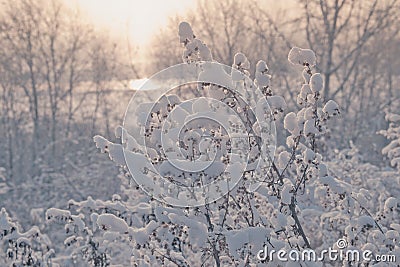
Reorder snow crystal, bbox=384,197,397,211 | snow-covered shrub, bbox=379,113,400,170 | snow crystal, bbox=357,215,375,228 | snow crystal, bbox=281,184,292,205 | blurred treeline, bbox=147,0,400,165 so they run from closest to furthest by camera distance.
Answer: snow crystal, bbox=281,184,292,205 < snow crystal, bbox=357,215,375,228 < snow crystal, bbox=384,197,397,211 < snow-covered shrub, bbox=379,113,400,170 < blurred treeline, bbox=147,0,400,165

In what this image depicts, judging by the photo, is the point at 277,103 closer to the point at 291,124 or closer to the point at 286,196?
the point at 291,124

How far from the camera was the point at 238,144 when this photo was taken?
363 cm

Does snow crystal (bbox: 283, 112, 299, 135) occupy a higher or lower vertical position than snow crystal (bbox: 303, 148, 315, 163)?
higher

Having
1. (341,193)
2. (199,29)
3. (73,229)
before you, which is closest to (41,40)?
(199,29)

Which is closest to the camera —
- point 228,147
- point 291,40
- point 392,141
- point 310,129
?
point 310,129

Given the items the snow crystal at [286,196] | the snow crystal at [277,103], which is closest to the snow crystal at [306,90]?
the snow crystal at [277,103]

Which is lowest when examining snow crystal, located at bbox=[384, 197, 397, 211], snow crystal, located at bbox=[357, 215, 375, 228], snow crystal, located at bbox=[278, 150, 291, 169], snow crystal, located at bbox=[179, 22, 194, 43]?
snow crystal, located at bbox=[357, 215, 375, 228]

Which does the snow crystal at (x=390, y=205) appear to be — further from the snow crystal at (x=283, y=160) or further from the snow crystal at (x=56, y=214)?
the snow crystal at (x=56, y=214)

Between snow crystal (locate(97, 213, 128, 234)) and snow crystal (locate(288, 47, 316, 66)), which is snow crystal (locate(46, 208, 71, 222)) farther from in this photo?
snow crystal (locate(288, 47, 316, 66))

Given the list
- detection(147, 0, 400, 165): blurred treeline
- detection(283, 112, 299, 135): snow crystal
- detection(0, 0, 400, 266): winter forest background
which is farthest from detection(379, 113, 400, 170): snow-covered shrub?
detection(147, 0, 400, 165): blurred treeline

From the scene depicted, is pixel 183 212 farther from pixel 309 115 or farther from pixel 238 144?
pixel 309 115

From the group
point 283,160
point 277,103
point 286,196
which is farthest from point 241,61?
point 286,196

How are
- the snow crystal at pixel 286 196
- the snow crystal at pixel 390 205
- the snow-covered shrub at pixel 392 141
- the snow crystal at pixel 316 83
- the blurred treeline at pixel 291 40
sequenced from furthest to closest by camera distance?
the blurred treeline at pixel 291 40, the snow-covered shrub at pixel 392 141, the snow crystal at pixel 390 205, the snow crystal at pixel 286 196, the snow crystal at pixel 316 83

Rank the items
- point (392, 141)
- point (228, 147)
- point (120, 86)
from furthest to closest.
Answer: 1. point (120, 86)
2. point (392, 141)
3. point (228, 147)
